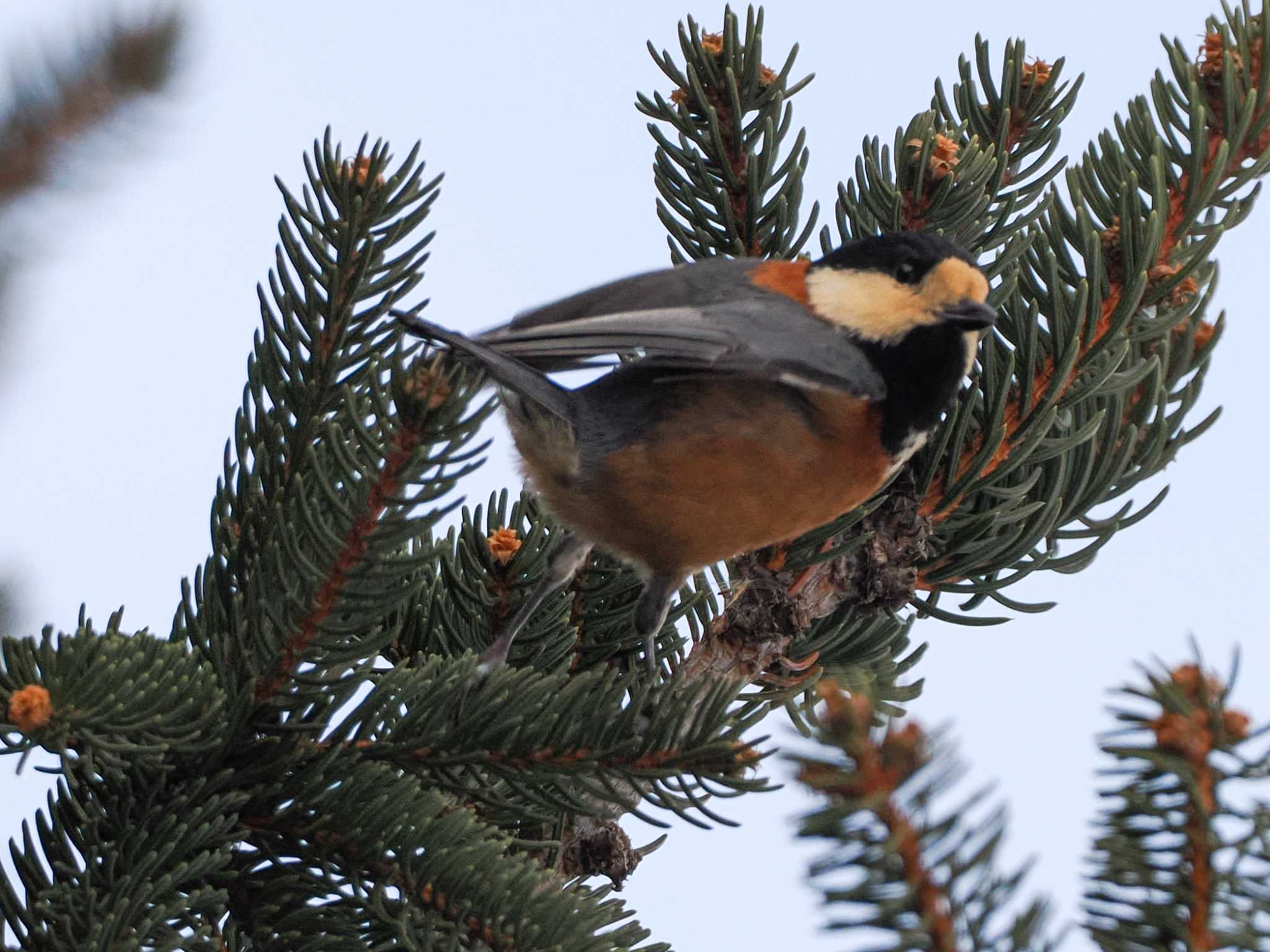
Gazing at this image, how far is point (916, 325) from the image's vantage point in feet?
5.75

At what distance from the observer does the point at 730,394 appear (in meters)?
1.69

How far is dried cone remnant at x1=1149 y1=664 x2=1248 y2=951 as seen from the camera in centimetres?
67

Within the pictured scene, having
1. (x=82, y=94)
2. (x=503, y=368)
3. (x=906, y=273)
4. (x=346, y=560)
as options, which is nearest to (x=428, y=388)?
(x=346, y=560)

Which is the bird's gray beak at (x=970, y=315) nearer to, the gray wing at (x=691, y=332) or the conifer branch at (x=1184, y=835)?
the gray wing at (x=691, y=332)

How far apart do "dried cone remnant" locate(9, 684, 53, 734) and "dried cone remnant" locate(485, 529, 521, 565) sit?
543 mm

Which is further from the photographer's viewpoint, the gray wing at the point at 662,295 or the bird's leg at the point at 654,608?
the gray wing at the point at 662,295

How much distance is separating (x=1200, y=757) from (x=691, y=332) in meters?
1.03

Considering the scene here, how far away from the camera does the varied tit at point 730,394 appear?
1.59m

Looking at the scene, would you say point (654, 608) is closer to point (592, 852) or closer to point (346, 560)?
point (592, 852)

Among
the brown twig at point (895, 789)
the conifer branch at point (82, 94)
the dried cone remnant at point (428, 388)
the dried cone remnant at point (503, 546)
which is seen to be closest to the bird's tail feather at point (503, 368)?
the dried cone remnant at point (503, 546)

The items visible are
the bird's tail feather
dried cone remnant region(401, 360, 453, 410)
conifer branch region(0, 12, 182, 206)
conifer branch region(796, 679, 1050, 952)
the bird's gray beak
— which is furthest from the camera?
the bird's gray beak

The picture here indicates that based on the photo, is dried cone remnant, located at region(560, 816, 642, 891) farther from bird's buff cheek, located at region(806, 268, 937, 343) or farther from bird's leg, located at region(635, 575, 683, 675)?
bird's buff cheek, located at region(806, 268, 937, 343)

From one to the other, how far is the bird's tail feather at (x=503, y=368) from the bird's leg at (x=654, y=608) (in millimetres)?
252

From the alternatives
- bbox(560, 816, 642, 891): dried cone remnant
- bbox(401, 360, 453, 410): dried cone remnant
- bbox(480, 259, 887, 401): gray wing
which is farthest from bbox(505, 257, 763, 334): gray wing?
bbox(401, 360, 453, 410): dried cone remnant
